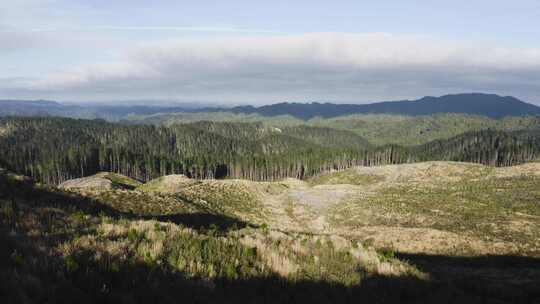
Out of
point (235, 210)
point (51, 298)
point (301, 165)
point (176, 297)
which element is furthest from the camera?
point (301, 165)

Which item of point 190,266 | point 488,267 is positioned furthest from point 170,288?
point 488,267

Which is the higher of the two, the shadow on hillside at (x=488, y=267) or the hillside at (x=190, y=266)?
the hillside at (x=190, y=266)

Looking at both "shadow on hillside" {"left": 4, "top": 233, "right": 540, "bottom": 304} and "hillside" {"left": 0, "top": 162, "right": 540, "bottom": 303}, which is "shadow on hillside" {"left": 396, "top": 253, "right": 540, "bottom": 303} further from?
"shadow on hillside" {"left": 4, "top": 233, "right": 540, "bottom": 304}

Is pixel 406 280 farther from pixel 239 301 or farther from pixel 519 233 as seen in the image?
pixel 519 233

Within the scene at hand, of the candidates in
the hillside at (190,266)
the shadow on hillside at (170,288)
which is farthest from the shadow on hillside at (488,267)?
the shadow on hillside at (170,288)

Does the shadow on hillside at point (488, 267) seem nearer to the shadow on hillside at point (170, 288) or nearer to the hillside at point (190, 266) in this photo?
the hillside at point (190, 266)

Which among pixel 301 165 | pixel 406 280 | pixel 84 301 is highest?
pixel 84 301

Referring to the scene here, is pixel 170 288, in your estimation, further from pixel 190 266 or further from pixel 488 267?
pixel 488 267

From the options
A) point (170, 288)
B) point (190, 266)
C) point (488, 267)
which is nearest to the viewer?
point (170, 288)

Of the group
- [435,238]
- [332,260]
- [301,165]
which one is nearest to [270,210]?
[435,238]

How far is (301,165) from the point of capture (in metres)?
170

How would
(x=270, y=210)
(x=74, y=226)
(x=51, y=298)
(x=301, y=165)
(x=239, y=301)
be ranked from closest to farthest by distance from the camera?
(x=51, y=298) → (x=239, y=301) → (x=74, y=226) → (x=270, y=210) → (x=301, y=165)

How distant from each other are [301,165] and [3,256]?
541 ft

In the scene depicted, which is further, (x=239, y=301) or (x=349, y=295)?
(x=349, y=295)
